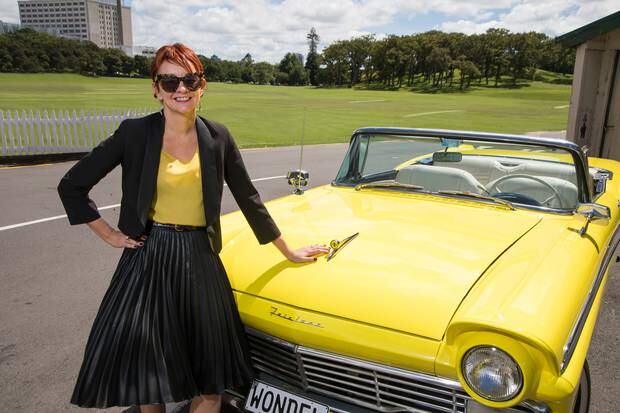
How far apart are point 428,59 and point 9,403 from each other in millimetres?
92329

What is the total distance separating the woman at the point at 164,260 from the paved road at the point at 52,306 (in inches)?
47.4

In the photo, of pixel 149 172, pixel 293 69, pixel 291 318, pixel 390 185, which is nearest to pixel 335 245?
pixel 291 318

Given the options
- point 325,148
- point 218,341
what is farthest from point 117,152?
point 325,148

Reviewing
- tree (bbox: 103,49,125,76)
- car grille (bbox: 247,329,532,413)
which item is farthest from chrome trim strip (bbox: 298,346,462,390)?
tree (bbox: 103,49,125,76)

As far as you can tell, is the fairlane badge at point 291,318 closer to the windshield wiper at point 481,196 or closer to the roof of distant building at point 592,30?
the windshield wiper at point 481,196

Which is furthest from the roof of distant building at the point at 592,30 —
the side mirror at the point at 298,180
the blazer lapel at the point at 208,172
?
the blazer lapel at the point at 208,172

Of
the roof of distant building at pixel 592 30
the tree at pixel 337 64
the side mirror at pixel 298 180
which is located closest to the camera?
the side mirror at pixel 298 180

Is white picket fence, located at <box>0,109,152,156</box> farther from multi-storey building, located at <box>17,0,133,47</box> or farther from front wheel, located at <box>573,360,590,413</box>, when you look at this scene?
multi-storey building, located at <box>17,0,133,47</box>

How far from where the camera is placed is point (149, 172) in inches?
74.6

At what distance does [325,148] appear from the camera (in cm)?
1578

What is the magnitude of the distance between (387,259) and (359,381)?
58cm

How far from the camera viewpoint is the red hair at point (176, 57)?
1.90 metres

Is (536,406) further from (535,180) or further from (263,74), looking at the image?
(263,74)

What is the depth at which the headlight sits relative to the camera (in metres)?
1.62
